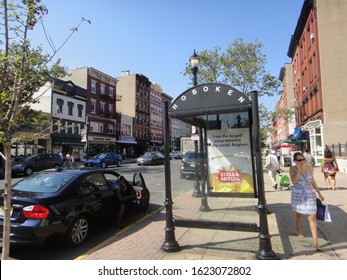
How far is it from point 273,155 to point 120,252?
8.67 metres

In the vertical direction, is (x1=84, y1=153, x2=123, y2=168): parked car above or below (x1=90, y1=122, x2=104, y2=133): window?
below

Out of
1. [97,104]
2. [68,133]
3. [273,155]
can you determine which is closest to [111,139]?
[97,104]

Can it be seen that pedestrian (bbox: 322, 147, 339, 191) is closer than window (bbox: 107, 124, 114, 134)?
Yes

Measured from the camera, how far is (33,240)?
486 centimetres

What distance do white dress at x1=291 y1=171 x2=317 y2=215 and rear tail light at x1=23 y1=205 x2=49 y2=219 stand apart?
171 inches

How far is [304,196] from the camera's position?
5.17 m

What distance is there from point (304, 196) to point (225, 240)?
5.31 ft

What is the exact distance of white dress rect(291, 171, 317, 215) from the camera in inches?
200

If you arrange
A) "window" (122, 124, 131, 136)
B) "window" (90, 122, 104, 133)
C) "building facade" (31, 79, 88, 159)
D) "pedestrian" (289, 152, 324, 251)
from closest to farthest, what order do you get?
"pedestrian" (289, 152, 324, 251) → "building facade" (31, 79, 88, 159) → "window" (90, 122, 104, 133) → "window" (122, 124, 131, 136)

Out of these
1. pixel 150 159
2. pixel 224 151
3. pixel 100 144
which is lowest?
pixel 150 159

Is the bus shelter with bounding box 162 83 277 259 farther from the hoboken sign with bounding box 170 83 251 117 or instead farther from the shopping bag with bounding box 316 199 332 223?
the shopping bag with bounding box 316 199 332 223

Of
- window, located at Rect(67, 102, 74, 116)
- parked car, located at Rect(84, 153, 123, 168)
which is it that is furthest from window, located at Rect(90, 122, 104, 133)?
parked car, located at Rect(84, 153, 123, 168)

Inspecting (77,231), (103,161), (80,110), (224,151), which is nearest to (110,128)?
(80,110)

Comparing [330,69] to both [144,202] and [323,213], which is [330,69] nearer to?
[144,202]
